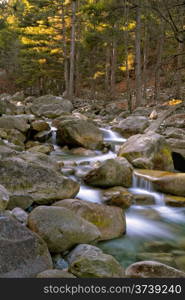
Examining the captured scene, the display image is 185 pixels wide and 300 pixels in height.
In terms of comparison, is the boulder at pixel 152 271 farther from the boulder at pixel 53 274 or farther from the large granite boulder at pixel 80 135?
the large granite boulder at pixel 80 135

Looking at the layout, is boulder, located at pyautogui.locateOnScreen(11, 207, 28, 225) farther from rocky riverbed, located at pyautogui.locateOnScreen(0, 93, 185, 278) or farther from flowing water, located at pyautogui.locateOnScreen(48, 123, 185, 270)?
flowing water, located at pyautogui.locateOnScreen(48, 123, 185, 270)

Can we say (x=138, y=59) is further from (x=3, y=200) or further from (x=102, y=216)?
(x=3, y=200)

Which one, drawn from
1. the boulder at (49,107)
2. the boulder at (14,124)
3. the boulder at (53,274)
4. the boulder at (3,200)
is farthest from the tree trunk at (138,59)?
the boulder at (53,274)

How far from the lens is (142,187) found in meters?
6.90

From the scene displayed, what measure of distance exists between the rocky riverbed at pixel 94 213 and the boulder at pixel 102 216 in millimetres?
15

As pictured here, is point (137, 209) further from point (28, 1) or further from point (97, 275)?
point (28, 1)

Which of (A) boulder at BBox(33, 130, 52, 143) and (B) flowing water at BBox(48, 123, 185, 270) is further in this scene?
(A) boulder at BBox(33, 130, 52, 143)

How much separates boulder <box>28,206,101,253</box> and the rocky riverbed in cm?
1

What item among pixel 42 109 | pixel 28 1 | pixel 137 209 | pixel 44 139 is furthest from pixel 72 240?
pixel 28 1

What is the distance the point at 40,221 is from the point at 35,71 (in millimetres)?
24658

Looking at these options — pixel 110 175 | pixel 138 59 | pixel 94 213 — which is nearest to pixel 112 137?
pixel 110 175

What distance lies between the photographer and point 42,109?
645 inches

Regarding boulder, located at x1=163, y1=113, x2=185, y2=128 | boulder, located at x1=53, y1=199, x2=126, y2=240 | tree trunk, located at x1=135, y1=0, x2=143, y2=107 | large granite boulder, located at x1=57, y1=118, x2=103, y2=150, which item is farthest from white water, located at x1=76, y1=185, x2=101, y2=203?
tree trunk, located at x1=135, y1=0, x2=143, y2=107

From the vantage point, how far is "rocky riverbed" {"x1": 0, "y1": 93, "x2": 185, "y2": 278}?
3502mm
